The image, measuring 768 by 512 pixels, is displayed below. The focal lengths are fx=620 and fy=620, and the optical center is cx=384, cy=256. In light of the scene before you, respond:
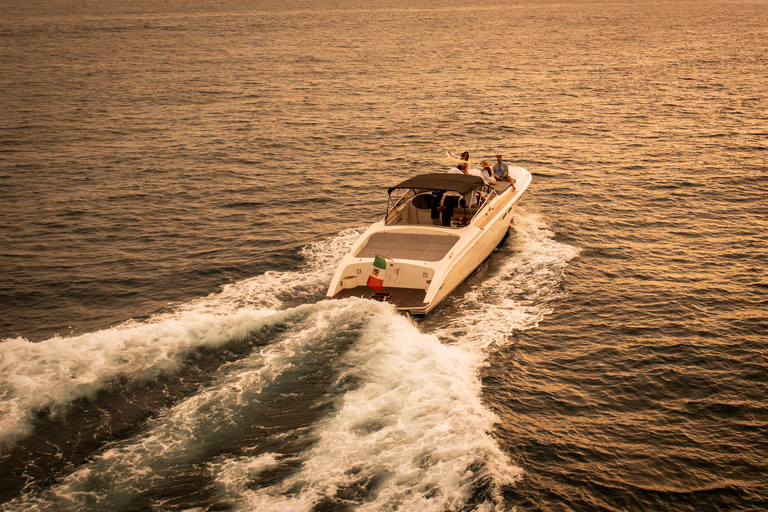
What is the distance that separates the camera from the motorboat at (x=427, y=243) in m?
16.9

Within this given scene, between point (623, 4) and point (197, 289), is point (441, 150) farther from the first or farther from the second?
point (623, 4)

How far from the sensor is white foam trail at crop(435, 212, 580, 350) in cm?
1598

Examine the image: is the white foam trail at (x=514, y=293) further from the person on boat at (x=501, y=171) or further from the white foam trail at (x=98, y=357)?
the white foam trail at (x=98, y=357)

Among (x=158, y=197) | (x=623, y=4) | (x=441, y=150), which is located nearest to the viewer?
(x=158, y=197)

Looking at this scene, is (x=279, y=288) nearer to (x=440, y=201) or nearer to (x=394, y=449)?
(x=440, y=201)

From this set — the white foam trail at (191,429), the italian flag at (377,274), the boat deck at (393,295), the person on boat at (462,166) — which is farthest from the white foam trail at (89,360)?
the person on boat at (462,166)

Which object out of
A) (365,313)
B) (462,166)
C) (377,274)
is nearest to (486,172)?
(462,166)

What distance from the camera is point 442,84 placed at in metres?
49.6

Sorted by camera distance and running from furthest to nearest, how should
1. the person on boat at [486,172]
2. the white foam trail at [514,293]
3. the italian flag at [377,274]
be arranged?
1. the person on boat at [486,172]
2. the italian flag at [377,274]
3. the white foam trail at [514,293]

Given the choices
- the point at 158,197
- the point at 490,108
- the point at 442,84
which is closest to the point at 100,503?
the point at 158,197

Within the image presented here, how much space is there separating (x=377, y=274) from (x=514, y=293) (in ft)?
13.5

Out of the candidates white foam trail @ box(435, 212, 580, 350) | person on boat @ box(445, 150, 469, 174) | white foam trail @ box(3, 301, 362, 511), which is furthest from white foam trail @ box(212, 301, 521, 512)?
person on boat @ box(445, 150, 469, 174)

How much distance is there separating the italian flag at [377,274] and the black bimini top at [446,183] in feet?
9.87

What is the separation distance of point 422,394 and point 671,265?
11006 mm
